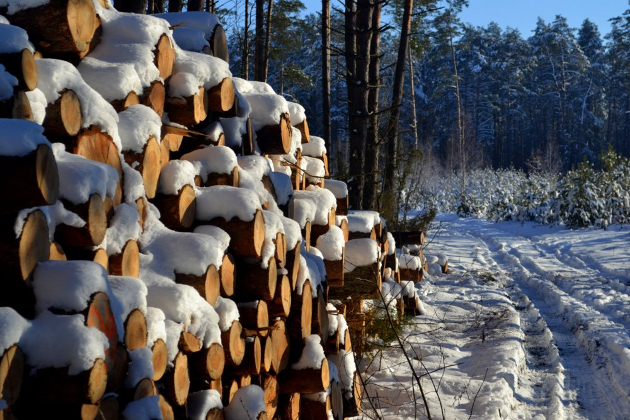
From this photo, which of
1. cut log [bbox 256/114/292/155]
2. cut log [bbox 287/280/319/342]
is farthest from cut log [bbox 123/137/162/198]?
cut log [bbox 256/114/292/155]

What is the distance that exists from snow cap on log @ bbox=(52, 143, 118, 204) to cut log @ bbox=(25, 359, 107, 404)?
0.53 m

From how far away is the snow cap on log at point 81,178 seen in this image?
1.90 metres

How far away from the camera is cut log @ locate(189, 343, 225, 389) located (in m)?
2.43

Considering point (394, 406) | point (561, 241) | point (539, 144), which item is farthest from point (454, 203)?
point (539, 144)

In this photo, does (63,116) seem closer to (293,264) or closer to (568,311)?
(293,264)

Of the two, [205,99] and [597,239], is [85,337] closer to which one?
[205,99]

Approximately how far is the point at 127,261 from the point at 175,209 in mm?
476

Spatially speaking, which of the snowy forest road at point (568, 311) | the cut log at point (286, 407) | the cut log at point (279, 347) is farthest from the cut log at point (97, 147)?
the snowy forest road at point (568, 311)

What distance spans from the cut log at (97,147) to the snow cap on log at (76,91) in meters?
0.02

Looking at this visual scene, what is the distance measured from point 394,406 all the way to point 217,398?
1961 mm

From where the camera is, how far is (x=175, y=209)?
105 inches

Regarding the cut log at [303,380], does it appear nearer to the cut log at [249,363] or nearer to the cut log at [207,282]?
the cut log at [249,363]

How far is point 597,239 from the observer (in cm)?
1341

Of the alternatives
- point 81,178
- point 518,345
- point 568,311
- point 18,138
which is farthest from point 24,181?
point 568,311
